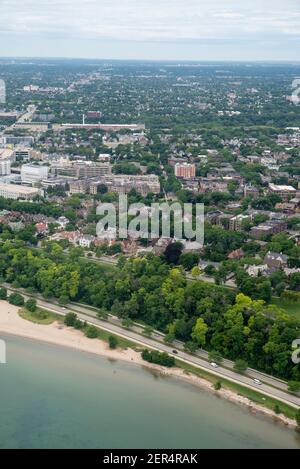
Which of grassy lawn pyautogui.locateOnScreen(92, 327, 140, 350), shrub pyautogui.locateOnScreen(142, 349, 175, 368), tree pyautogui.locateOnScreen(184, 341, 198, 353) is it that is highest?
tree pyautogui.locateOnScreen(184, 341, 198, 353)

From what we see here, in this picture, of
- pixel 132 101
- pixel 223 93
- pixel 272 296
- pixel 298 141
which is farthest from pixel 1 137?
pixel 223 93

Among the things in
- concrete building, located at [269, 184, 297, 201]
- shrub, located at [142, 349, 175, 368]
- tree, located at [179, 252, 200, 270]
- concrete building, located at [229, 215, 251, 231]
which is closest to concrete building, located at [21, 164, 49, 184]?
concrete building, located at [269, 184, 297, 201]

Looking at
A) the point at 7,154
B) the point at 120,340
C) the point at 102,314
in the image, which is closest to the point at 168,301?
the point at 120,340

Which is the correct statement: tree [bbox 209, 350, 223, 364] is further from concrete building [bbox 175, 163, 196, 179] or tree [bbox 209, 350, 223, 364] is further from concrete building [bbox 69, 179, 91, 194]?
concrete building [bbox 175, 163, 196, 179]

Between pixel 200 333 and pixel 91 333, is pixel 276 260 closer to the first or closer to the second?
pixel 200 333

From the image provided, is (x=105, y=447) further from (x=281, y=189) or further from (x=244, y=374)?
(x=281, y=189)

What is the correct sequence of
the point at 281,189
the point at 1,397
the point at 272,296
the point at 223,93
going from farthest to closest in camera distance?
the point at 223,93, the point at 281,189, the point at 272,296, the point at 1,397

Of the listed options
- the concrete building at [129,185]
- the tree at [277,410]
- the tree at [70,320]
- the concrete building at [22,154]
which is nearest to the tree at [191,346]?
the tree at [277,410]
